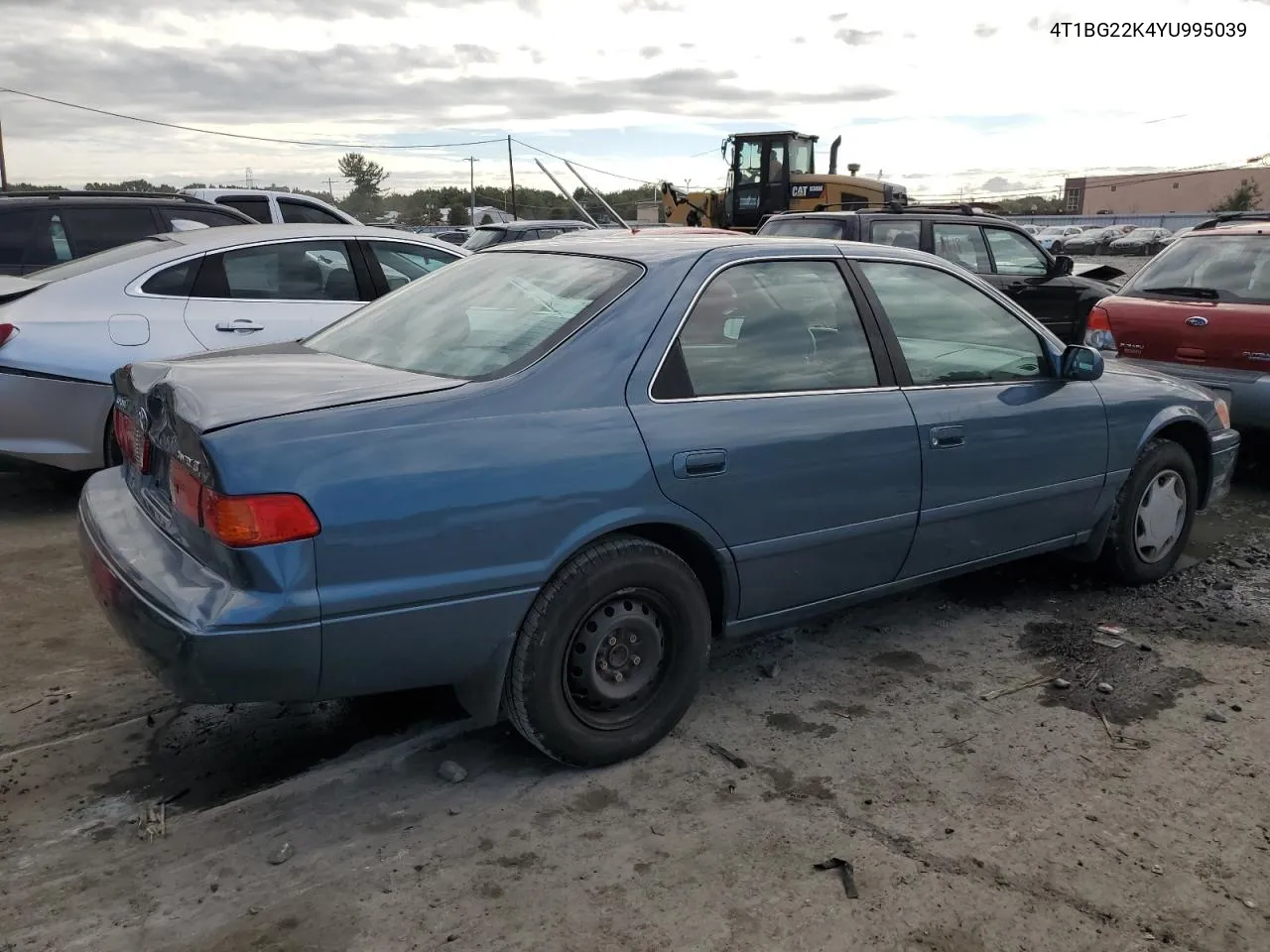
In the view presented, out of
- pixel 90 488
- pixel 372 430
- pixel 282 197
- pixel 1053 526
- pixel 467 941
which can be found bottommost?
pixel 467 941


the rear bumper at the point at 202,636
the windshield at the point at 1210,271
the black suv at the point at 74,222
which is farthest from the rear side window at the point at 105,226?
the windshield at the point at 1210,271

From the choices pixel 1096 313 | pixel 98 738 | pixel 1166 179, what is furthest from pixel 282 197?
pixel 1166 179

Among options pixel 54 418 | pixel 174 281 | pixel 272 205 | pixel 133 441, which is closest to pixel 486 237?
pixel 272 205

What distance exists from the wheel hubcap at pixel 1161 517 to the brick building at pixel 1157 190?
81.0 meters

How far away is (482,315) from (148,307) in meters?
3.23

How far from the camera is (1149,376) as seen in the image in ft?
15.9

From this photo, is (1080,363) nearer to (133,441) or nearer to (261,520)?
(261,520)

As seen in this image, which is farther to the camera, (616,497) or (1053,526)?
(1053,526)

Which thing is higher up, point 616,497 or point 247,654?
point 616,497

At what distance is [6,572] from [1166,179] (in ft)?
319

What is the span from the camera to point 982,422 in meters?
3.99

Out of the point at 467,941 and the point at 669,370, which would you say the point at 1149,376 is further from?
the point at 467,941

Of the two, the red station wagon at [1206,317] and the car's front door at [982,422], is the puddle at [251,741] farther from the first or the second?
the red station wagon at [1206,317]

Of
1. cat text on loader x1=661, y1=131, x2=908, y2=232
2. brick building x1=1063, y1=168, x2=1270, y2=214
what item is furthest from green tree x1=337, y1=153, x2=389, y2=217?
brick building x1=1063, y1=168, x2=1270, y2=214
